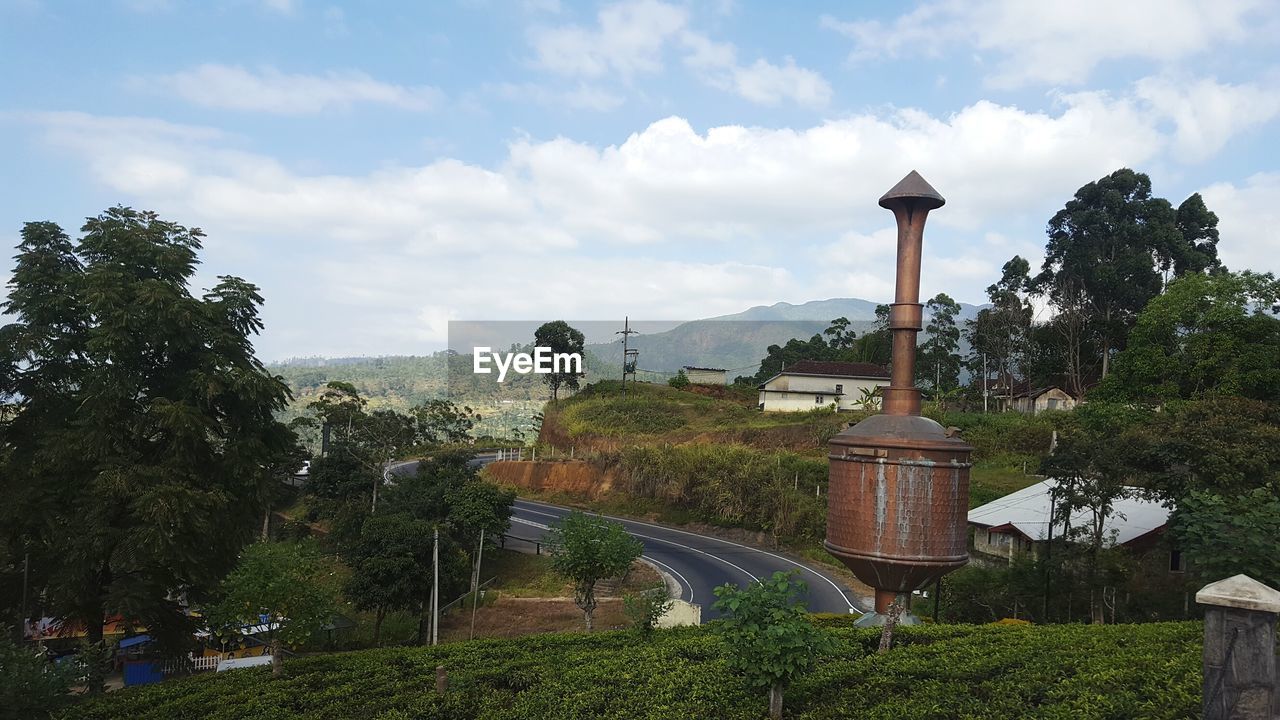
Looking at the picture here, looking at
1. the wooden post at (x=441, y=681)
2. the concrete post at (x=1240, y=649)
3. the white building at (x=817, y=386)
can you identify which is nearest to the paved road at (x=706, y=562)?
the wooden post at (x=441, y=681)

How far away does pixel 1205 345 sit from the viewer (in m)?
32.5

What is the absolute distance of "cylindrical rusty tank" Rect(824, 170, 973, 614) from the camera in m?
12.1

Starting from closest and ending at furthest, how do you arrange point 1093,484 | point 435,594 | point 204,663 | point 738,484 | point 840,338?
1. point 1093,484
2. point 204,663
3. point 435,594
4. point 738,484
5. point 840,338

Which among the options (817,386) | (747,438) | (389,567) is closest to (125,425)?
(389,567)

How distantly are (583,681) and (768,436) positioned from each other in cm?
3252

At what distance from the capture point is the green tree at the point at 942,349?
59.4m

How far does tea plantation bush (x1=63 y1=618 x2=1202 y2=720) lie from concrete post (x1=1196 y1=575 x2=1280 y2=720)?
1.66 meters

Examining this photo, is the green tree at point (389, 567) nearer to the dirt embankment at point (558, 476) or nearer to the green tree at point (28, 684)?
the green tree at point (28, 684)

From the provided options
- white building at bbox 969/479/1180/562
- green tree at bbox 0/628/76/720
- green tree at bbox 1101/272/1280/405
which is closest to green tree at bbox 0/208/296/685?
green tree at bbox 0/628/76/720

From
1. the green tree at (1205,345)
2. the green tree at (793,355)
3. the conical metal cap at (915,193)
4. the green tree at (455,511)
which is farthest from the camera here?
the green tree at (793,355)

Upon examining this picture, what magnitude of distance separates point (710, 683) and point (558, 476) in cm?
3682

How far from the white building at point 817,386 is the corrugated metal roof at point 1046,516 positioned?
81.9 feet

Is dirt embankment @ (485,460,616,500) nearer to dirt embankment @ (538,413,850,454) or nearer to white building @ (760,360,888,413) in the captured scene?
dirt embankment @ (538,413,850,454)

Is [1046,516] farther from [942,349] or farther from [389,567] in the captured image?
[942,349]
